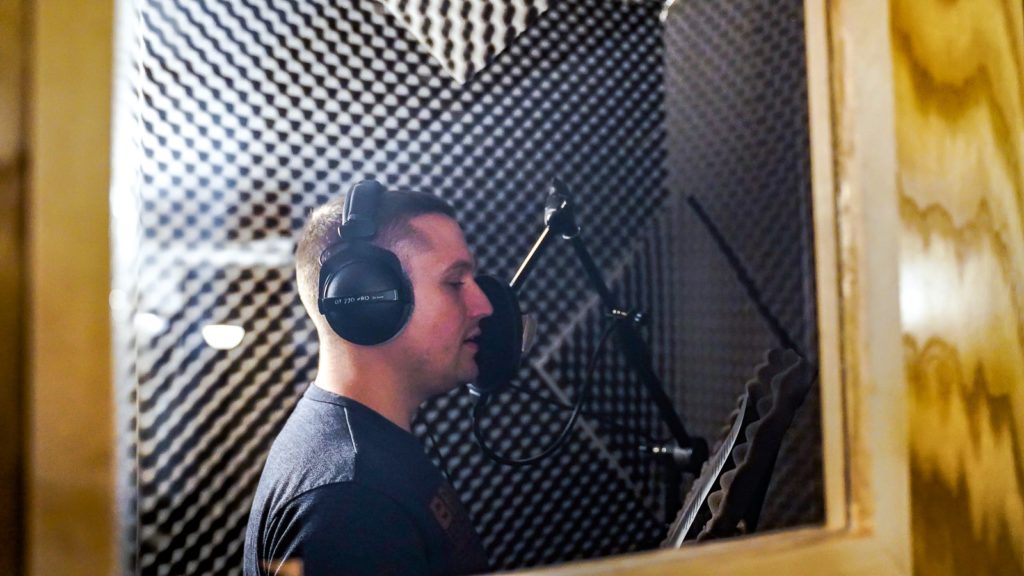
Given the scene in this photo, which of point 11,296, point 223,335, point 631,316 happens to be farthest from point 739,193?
point 11,296

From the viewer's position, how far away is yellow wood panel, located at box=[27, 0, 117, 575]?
35 centimetres

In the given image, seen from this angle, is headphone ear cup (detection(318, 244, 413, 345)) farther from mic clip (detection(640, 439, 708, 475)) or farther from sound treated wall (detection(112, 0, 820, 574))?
mic clip (detection(640, 439, 708, 475))

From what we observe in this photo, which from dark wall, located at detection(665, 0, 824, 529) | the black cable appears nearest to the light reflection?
the black cable

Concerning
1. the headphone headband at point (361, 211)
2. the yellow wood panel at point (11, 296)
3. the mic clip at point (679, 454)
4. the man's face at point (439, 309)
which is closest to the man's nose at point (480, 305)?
the man's face at point (439, 309)

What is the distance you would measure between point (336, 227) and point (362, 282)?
2.0 inches

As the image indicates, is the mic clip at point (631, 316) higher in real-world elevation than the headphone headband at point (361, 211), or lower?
lower

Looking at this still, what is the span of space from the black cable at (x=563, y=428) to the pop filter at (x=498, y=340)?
2cm

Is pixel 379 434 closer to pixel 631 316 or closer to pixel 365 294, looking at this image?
pixel 365 294

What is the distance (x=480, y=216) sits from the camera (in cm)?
63

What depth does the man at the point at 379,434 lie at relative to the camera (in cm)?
50

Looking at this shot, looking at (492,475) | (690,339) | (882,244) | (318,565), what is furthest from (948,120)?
(318,565)

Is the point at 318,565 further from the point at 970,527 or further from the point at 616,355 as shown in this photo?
the point at 970,527

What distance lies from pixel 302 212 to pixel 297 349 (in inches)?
3.8

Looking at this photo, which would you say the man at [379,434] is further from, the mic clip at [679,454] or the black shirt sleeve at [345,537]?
the mic clip at [679,454]
